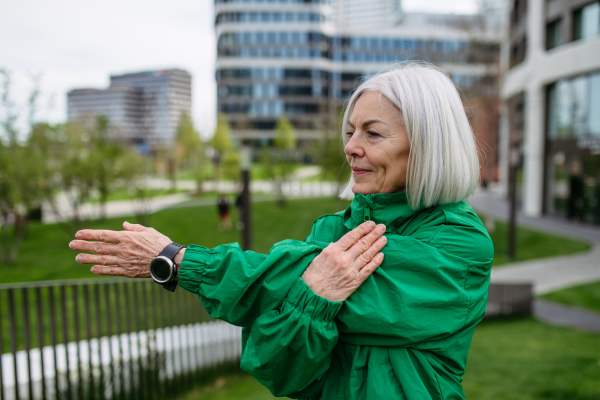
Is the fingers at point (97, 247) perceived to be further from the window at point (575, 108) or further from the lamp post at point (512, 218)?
the window at point (575, 108)

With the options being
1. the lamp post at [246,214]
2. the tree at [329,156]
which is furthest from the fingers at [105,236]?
the tree at [329,156]

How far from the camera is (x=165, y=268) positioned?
4.21ft

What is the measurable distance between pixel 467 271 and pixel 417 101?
53 cm

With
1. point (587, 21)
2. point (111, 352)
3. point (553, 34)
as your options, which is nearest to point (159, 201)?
point (553, 34)

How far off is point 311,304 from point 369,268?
19 centimetres

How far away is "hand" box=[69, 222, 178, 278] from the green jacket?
12 centimetres

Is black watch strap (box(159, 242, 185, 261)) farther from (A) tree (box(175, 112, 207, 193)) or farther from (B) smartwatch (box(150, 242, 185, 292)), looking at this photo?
(A) tree (box(175, 112, 207, 193))

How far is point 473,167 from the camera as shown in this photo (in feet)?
4.84

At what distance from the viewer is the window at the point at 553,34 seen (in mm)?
20797

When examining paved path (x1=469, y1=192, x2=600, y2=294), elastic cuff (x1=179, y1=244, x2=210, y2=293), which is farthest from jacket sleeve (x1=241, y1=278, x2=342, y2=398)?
paved path (x1=469, y1=192, x2=600, y2=294)

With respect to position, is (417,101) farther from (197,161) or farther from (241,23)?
(241,23)

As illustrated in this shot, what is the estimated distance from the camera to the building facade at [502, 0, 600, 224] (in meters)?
18.5

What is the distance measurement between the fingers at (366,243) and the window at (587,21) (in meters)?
21.6

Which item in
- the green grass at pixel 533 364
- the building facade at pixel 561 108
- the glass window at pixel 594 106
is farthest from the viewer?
the building facade at pixel 561 108
